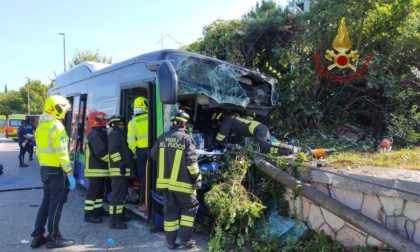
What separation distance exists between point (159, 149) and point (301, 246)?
2126mm

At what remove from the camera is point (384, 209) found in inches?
147

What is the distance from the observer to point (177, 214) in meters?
4.59

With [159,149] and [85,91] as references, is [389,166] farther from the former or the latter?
[85,91]

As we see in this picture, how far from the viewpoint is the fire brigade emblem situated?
23.6 ft

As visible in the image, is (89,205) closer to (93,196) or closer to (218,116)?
(93,196)

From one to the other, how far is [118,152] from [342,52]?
4955mm

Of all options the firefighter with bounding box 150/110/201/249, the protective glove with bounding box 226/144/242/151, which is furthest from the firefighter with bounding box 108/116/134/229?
the protective glove with bounding box 226/144/242/151

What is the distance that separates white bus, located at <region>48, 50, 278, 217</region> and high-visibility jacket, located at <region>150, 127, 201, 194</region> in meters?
0.45

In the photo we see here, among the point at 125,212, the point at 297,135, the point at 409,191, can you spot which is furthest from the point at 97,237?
the point at 297,135

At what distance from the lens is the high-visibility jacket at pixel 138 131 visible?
18.1 feet

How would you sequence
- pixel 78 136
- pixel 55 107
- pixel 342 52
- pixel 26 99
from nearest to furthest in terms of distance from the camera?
1. pixel 55 107
2. pixel 342 52
3. pixel 78 136
4. pixel 26 99

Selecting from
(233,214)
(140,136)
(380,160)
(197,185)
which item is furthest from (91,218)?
(380,160)

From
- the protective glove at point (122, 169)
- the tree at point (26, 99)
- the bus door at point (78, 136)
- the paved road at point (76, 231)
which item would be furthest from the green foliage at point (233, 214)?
the tree at point (26, 99)

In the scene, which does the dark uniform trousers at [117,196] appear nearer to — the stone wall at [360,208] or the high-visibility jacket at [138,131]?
the high-visibility jacket at [138,131]
